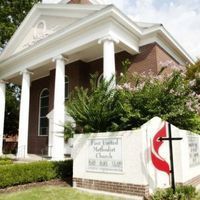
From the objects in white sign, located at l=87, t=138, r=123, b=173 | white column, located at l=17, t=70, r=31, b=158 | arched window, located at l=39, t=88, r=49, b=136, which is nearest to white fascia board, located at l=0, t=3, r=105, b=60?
white column, located at l=17, t=70, r=31, b=158

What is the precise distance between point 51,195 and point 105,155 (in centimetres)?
168

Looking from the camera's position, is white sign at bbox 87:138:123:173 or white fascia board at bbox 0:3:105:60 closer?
white sign at bbox 87:138:123:173

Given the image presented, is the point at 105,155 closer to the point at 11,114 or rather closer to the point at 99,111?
the point at 99,111

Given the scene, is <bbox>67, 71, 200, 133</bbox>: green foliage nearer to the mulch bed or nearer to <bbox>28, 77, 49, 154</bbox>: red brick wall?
the mulch bed

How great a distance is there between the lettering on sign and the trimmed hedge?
402cm

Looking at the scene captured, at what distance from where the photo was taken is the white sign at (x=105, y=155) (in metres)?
6.60

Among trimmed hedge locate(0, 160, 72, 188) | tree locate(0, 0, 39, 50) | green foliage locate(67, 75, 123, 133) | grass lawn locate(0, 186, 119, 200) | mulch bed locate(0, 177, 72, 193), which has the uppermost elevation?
tree locate(0, 0, 39, 50)

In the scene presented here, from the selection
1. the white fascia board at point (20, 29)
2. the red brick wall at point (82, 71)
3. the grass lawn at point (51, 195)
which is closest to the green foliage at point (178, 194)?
the grass lawn at point (51, 195)

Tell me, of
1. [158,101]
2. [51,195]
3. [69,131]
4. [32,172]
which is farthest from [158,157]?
[32,172]

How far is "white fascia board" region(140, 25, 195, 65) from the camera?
13.6m

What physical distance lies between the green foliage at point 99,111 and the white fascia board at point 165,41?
272 inches

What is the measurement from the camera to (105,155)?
22.5 feet

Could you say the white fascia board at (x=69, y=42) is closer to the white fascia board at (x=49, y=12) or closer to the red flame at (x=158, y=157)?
the white fascia board at (x=49, y=12)

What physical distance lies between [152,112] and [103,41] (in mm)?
5941
